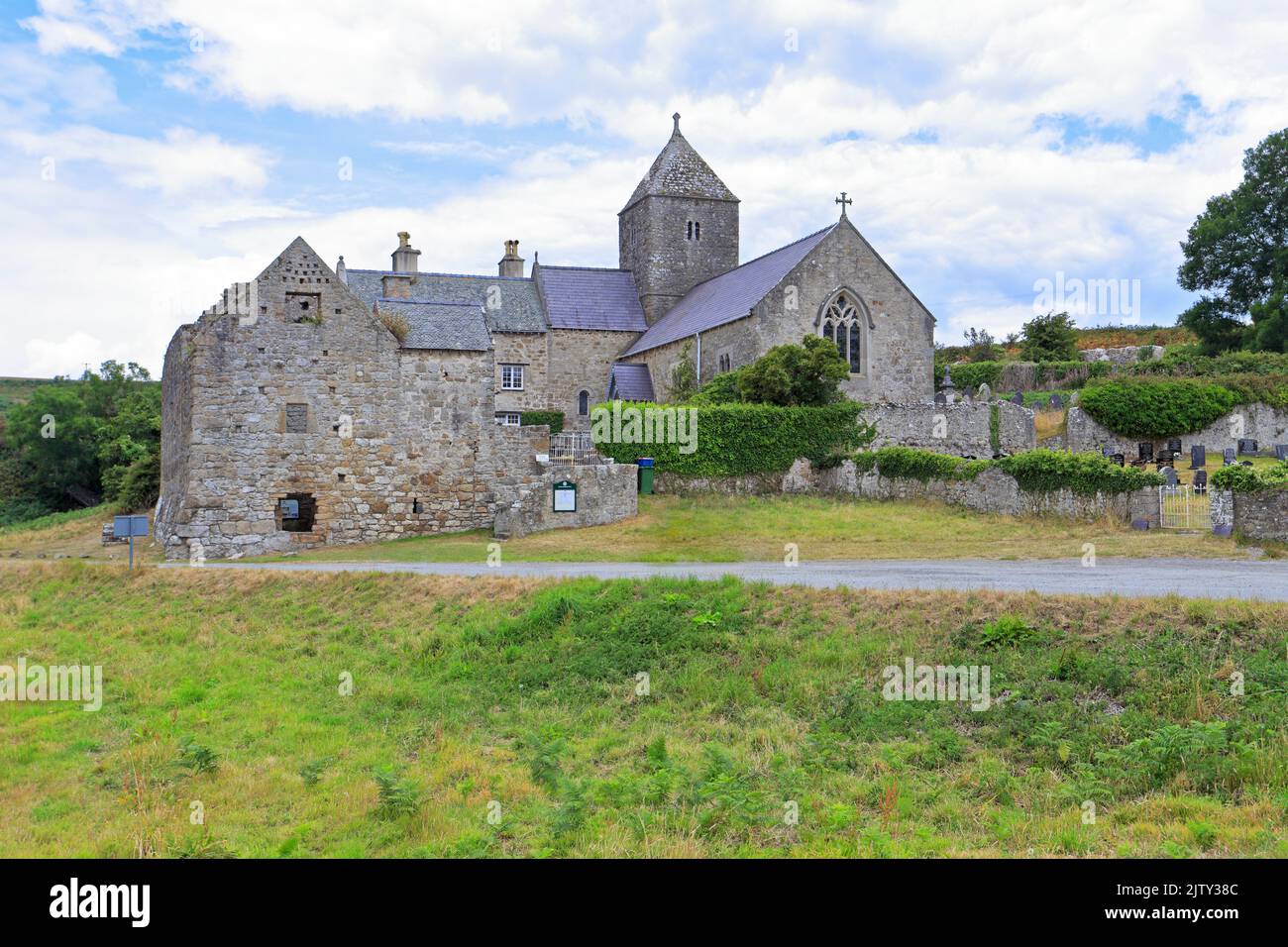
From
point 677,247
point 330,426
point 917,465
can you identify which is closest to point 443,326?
point 330,426

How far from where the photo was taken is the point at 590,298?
5425 cm

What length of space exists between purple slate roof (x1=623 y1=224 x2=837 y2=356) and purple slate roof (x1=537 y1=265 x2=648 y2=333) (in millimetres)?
1819

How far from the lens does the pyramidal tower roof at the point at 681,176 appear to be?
5541 cm

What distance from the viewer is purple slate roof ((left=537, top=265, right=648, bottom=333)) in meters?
52.5

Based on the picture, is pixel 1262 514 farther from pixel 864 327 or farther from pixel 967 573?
pixel 864 327

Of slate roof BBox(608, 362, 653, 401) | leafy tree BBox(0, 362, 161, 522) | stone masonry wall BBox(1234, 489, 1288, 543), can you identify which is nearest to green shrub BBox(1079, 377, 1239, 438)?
slate roof BBox(608, 362, 653, 401)

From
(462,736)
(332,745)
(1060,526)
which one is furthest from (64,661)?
(1060,526)

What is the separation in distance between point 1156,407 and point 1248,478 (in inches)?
780

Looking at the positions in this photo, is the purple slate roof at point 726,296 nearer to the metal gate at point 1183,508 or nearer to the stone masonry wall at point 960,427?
the stone masonry wall at point 960,427

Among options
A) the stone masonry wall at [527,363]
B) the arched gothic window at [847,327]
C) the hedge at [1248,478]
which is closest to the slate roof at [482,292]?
the stone masonry wall at [527,363]

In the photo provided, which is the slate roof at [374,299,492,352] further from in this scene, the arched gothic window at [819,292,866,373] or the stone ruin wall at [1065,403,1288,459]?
the stone ruin wall at [1065,403,1288,459]

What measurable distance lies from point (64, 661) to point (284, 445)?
12.3 metres
